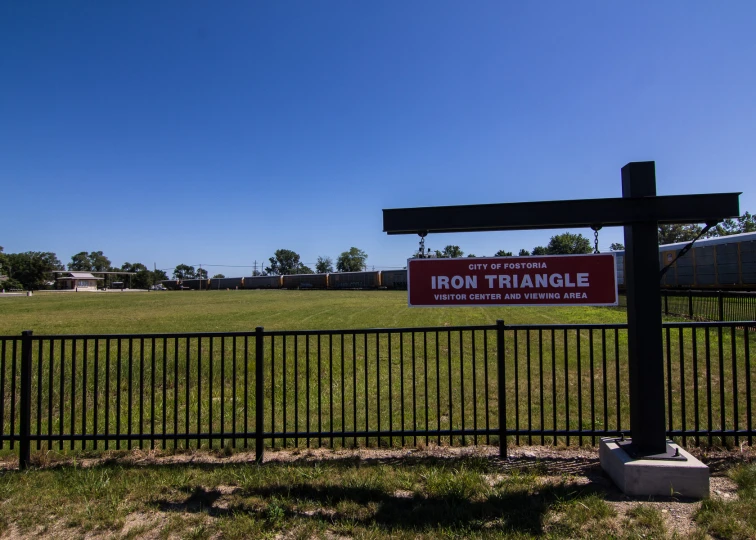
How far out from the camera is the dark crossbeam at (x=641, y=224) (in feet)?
11.0

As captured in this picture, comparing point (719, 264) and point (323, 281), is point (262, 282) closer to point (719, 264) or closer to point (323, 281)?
point (323, 281)

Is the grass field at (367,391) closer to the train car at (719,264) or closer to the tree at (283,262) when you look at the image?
the train car at (719,264)

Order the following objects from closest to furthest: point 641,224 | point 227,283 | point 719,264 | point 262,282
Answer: point 641,224
point 719,264
point 262,282
point 227,283

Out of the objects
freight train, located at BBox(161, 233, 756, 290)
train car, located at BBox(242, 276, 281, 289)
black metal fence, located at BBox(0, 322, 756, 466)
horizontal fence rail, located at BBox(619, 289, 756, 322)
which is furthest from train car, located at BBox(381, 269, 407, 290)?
black metal fence, located at BBox(0, 322, 756, 466)

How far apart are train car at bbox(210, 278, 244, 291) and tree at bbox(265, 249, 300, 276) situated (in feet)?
195

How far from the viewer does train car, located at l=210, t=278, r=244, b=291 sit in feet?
279

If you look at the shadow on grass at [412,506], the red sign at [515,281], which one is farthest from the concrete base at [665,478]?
the red sign at [515,281]

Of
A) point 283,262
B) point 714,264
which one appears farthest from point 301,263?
point 714,264

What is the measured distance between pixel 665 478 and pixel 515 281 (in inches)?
72.3

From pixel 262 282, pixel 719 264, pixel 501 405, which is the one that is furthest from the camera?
pixel 262 282

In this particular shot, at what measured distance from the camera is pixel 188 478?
356 centimetres

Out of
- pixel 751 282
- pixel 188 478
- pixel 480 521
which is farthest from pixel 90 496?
pixel 751 282

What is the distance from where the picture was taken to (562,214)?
3469 millimetres

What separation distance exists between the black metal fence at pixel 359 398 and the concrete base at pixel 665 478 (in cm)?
58
